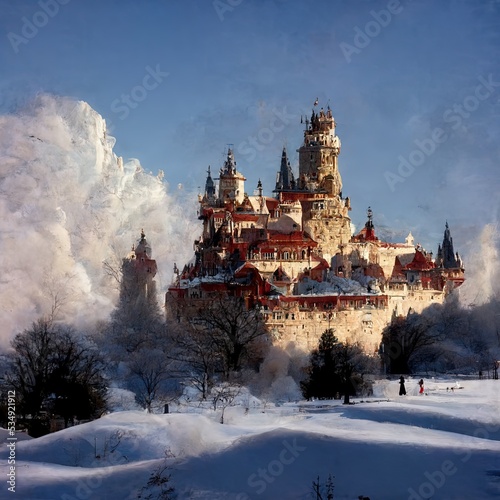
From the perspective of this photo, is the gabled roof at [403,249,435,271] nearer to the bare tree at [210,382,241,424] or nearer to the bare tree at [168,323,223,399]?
the bare tree at [168,323,223,399]

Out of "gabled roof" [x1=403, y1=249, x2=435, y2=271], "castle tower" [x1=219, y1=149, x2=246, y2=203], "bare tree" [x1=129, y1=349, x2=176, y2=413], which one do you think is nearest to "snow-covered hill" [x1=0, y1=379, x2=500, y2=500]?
"bare tree" [x1=129, y1=349, x2=176, y2=413]

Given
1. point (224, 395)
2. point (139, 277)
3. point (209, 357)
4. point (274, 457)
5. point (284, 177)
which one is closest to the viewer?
point (274, 457)

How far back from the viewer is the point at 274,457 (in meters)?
24.6

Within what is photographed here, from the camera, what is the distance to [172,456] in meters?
25.4

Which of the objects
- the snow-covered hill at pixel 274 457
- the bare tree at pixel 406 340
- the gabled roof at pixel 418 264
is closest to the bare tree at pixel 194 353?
the bare tree at pixel 406 340

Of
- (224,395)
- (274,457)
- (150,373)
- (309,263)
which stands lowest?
(274,457)

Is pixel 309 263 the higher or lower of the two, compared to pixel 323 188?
lower

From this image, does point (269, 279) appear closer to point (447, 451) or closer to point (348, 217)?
point (348, 217)

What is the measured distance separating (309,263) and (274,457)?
208 ft

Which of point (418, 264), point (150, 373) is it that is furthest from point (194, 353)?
point (418, 264)

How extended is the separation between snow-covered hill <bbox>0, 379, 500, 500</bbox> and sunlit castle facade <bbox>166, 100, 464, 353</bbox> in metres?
48.6

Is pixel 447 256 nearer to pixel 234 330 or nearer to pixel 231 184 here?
pixel 231 184

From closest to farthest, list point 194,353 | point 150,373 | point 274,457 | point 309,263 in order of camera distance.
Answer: point 274,457, point 150,373, point 194,353, point 309,263

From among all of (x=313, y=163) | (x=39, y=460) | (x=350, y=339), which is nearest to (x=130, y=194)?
(x=313, y=163)
